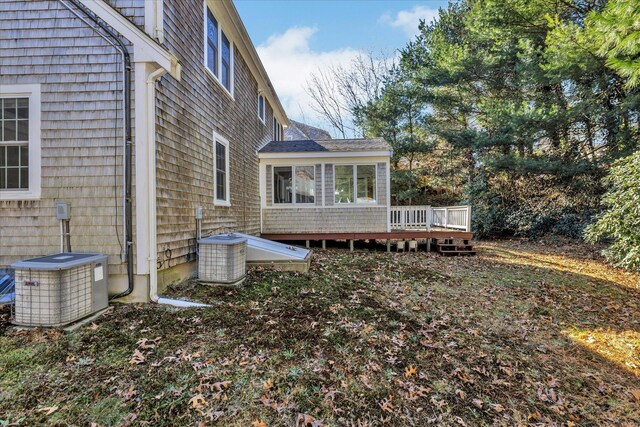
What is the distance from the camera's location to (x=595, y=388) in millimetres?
3311

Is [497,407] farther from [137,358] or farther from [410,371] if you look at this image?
[137,358]

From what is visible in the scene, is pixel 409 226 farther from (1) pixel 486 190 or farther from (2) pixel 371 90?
(2) pixel 371 90

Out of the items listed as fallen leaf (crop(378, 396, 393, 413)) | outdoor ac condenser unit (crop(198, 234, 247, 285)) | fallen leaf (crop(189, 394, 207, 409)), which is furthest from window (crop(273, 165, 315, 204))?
fallen leaf (crop(189, 394, 207, 409))

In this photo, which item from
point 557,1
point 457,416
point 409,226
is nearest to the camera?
point 457,416

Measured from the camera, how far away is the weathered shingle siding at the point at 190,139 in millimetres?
4805

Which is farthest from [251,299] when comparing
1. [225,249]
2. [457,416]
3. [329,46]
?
[329,46]

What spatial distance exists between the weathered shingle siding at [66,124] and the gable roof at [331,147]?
5891 millimetres

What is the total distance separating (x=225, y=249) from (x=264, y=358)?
2.58 metres

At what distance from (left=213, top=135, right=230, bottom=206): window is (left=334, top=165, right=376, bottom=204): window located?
382 centimetres

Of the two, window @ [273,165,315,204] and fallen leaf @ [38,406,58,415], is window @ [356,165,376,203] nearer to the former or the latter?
window @ [273,165,315,204]

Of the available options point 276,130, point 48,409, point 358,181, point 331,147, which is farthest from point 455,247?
point 48,409

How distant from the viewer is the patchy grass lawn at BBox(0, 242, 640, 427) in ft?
8.07

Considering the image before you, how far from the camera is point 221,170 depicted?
7.24m

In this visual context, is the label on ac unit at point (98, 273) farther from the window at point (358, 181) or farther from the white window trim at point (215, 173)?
the window at point (358, 181)
